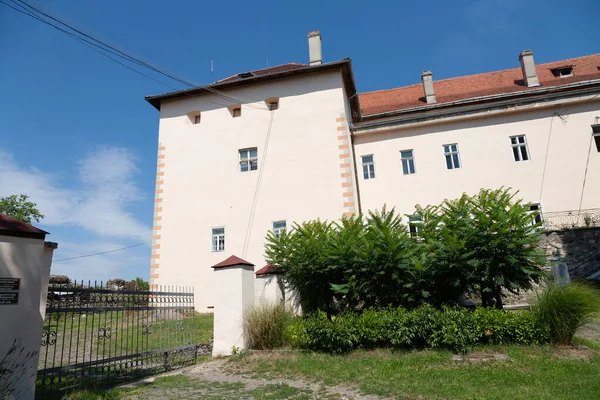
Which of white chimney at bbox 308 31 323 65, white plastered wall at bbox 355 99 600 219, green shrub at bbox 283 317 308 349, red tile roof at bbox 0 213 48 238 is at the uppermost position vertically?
white chimney at bbox 308 31 323 65

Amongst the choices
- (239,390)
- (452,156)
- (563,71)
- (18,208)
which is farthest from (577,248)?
(18,208)

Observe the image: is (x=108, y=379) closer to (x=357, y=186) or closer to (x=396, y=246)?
(x=396, y=246)

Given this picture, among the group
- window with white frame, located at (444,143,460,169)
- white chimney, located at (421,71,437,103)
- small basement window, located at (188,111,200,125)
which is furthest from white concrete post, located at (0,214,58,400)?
white chimney, located at (421,71,437,103)

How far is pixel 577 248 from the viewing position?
49.8 ft

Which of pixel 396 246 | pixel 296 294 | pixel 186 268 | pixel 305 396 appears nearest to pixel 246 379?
pixel 305 396

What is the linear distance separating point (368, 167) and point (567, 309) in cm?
1201

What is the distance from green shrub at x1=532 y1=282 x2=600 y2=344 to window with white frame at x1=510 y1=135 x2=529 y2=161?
11192mm

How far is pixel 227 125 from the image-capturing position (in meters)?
18.3

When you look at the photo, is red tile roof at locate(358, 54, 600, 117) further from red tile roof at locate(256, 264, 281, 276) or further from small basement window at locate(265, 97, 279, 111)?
red tile roof at locate(256, 264, 281, 276)

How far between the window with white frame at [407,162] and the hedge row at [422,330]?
10.7 metres

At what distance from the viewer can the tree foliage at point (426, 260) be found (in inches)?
332

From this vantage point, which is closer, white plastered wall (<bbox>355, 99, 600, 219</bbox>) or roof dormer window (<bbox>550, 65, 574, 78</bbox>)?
white plastered wall (<bbox>355, 99, 600, 219</bbox>)

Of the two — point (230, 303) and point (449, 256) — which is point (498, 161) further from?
point (230, 303)

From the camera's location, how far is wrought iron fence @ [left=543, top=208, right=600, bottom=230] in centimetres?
1617
